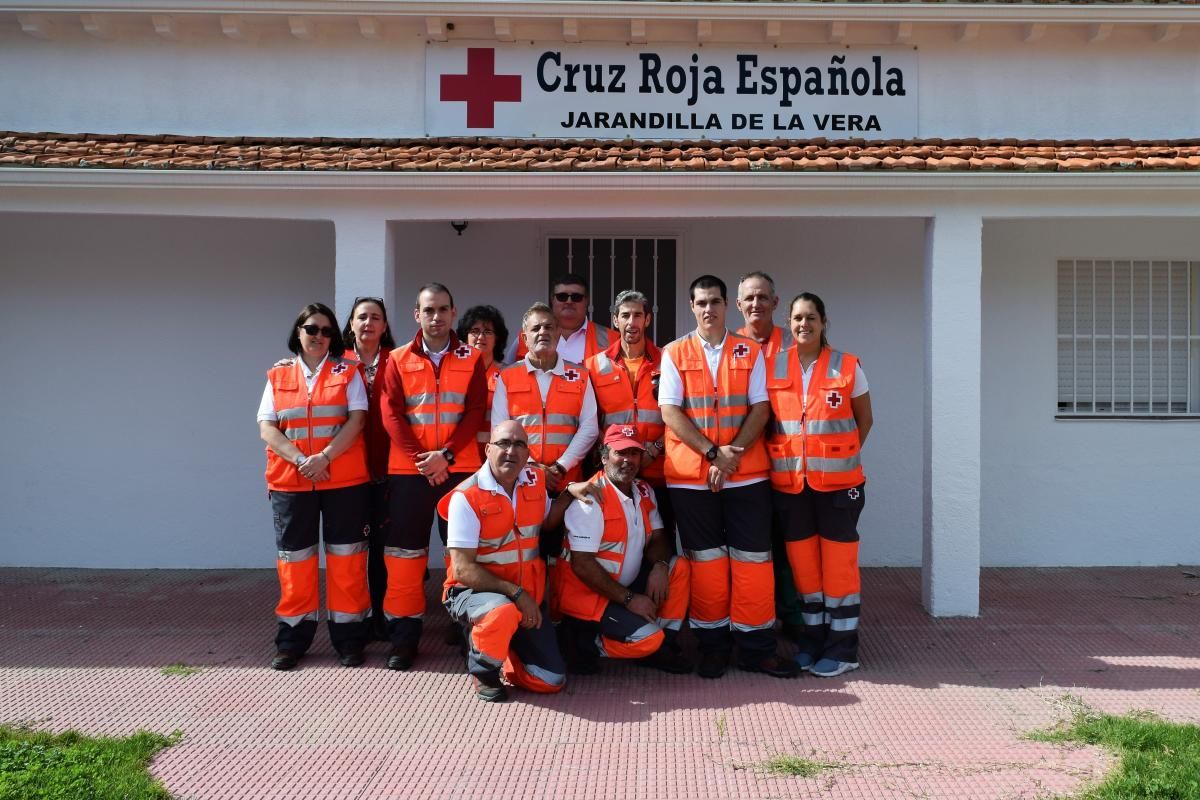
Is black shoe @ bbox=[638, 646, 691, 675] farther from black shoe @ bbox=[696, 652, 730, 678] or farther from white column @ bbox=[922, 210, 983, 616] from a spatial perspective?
white column @ bbox=[922, 210, 983, 616]

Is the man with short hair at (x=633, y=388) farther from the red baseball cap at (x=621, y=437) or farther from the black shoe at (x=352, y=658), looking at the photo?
the black shoe at (x=352, y=658)

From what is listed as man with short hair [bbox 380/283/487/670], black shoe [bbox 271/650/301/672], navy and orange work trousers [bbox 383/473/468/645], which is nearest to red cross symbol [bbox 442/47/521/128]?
man with short hair [bbox 380/283/487/670]

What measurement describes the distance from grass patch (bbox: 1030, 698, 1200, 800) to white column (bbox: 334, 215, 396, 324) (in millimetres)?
4396

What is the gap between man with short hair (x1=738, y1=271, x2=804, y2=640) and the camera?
16.6ft

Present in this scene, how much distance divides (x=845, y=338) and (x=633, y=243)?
70.3 inches

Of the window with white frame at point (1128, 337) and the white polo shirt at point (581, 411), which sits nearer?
the white polo shirt at point (581, 411)

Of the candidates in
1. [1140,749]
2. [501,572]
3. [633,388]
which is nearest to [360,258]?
[633,388]

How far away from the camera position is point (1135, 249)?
7.38 metres

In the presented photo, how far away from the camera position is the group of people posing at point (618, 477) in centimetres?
491

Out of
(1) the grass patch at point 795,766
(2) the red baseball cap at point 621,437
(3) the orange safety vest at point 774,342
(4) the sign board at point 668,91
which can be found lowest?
(1) the grass patch at point 795,766

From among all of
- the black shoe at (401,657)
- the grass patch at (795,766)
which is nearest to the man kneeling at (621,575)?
the black shoe at (401,657)

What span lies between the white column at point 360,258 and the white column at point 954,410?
3441 millimetres

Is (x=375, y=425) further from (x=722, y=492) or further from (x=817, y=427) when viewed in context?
(x=817, y=427)

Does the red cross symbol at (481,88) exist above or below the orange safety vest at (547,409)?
above
